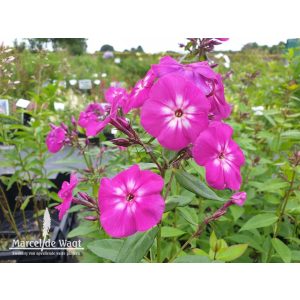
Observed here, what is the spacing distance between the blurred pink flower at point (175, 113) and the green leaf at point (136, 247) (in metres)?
0.16

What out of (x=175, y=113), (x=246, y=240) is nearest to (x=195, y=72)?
(x=175, y=113)

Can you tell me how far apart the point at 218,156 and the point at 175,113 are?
98 millimetres

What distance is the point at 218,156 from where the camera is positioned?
0.56 meters

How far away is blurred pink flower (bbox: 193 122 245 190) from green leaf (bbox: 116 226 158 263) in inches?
5.0

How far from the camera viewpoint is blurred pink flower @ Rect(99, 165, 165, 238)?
0.52 metres

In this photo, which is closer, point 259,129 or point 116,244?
point 116,244

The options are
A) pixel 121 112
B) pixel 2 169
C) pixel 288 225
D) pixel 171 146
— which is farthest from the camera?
pixel 2 169

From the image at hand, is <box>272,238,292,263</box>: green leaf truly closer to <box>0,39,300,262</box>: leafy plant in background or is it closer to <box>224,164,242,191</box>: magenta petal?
<box>0,39,300,262</box>: leafy plant in background

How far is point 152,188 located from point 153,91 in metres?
0.13

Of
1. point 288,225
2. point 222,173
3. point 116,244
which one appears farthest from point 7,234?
point 222,173

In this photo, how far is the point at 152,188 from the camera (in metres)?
0.53

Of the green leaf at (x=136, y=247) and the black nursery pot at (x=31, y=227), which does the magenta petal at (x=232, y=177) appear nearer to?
the green leaf at (x=136, y=247)

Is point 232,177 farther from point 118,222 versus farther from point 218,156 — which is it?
point 118,222

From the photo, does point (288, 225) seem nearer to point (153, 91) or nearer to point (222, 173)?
point (222, 173)
